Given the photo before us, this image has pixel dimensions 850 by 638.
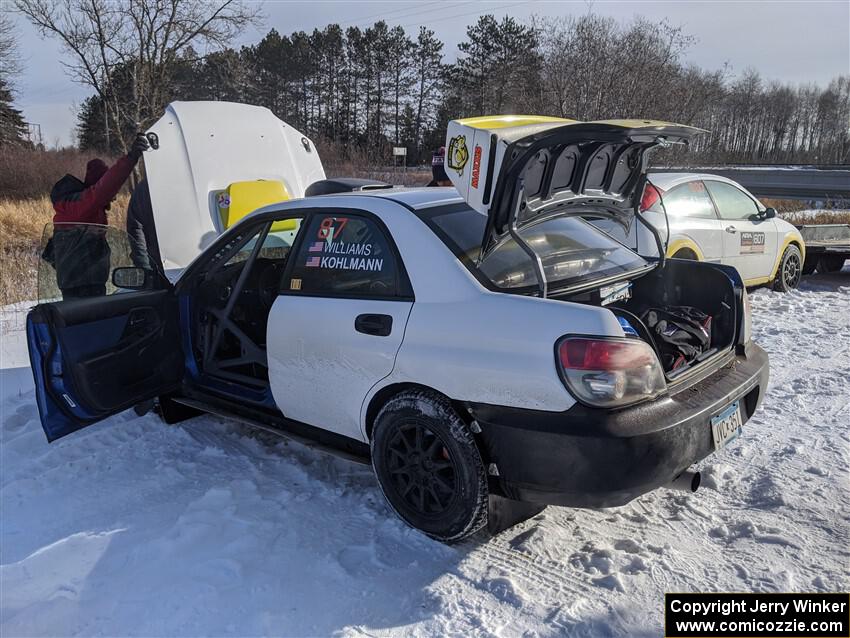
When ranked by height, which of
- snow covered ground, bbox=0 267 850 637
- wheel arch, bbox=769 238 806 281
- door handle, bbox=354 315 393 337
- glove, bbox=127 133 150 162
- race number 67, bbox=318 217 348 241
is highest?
glove, bbox=127 133 150 162

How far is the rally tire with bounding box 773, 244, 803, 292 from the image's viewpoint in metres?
8.26

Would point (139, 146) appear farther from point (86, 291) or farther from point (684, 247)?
point (684, 247)

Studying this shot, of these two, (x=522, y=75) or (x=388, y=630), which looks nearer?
(x=388, y=630)

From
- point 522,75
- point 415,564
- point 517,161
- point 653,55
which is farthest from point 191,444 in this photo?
point 522,75

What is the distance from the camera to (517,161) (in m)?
2.76

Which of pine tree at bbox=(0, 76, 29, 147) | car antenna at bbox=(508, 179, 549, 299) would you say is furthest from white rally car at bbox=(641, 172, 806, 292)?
pine tree at bbox=(0, 76, 29, 147)

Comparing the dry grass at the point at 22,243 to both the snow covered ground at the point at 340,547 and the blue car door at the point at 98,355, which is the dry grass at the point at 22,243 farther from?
the snow covered ground at the point at 340,547

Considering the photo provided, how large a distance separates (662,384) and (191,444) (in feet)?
9.65

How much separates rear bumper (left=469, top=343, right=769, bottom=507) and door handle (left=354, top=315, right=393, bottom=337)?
58cm

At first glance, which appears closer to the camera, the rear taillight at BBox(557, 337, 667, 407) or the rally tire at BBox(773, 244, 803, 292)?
the rear taillight at BBox(557, 337, 667, 407)

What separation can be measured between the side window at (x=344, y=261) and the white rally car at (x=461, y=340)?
1 centimetres

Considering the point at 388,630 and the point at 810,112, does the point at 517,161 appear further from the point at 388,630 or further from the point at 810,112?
the point at 810,112

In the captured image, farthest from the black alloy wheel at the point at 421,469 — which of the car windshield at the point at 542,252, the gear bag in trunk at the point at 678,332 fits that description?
the gear bag in trunk at the point at 678,332

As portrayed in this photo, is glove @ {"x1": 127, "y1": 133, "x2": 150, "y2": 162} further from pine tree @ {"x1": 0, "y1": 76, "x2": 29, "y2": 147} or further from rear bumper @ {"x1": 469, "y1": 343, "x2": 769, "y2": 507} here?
pine tree @ {"x1": 0, "y1": 76, "x2": 29, "y2": 147}
